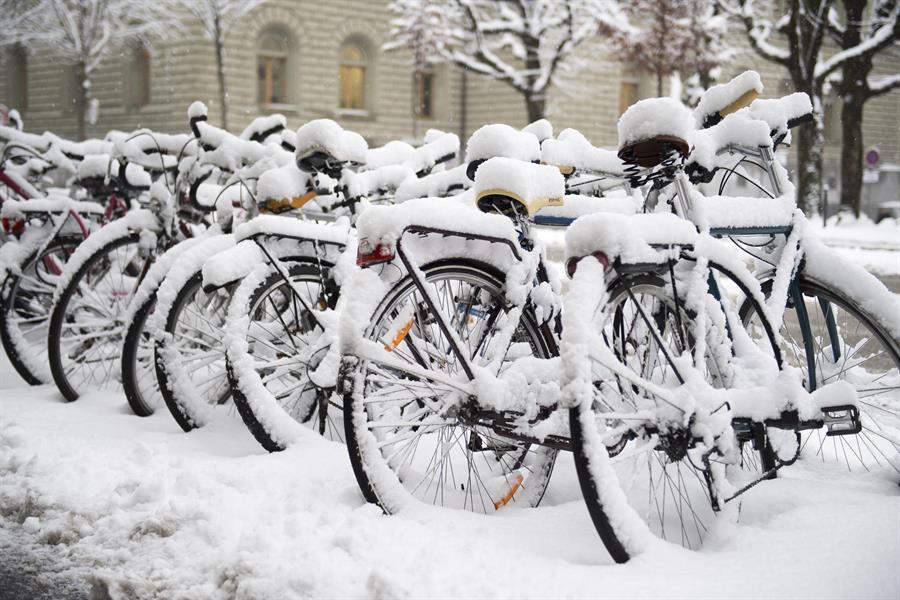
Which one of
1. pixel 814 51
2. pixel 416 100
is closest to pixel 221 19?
pixel 416 100

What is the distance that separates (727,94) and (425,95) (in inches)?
1026

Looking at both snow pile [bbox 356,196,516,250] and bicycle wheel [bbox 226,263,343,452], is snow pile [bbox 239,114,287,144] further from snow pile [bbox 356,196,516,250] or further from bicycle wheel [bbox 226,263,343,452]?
snow pile [bbox 356,196,516,250]

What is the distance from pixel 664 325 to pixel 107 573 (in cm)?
171

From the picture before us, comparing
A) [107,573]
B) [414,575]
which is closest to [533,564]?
→ [414,575]

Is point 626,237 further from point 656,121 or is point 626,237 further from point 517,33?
point 517,33

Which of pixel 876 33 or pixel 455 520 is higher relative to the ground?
pixel 876 33

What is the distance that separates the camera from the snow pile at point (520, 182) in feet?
9.23

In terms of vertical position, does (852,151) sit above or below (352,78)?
below

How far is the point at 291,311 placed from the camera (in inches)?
153

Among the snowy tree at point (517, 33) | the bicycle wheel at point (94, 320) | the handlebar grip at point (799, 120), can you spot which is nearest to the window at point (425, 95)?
the snowy tree at point (517, 33)

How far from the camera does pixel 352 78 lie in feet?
89.5

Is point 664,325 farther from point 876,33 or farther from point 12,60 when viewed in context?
point 12,60

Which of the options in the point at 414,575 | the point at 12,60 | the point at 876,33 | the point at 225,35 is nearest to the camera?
the point at 414,575

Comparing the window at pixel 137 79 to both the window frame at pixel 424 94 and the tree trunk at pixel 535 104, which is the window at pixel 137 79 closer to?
the window frame at pixel 424 94
